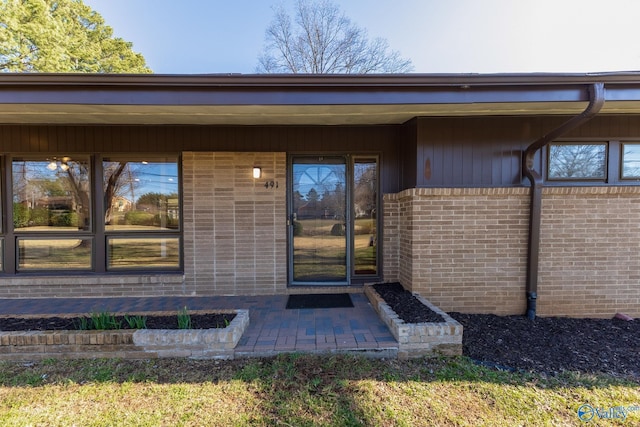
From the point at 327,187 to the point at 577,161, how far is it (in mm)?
3414

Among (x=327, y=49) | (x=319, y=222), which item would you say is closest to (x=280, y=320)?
(x=319, y=222)

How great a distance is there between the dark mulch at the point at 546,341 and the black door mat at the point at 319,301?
58 centimetres

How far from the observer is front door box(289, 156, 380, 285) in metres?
4.57

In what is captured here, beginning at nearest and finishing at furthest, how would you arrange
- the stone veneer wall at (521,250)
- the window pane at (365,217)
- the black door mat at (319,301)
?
the stone veneer wall at (521,250) → the black door mat at (319,301) → the window pane at (365,217)

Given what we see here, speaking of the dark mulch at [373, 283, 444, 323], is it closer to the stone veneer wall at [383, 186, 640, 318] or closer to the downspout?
the stone veneer wall at [383, 186, 640, 318]

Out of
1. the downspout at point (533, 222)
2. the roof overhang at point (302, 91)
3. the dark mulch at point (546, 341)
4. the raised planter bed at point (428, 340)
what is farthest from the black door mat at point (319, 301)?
the roof overhang at point (302, 91)

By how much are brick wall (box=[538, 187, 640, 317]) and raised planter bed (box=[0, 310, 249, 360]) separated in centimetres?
406

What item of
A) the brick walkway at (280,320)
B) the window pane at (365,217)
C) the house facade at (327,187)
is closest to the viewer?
the brick walkway at (280,320)

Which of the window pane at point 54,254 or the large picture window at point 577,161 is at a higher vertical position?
the large picture window at point 577,161

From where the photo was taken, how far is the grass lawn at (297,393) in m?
2.02

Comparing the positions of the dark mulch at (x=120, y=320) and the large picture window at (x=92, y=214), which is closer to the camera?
the dark mulch at (x=120, y=320)

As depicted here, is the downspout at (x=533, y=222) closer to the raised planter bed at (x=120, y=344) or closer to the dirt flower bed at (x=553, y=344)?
the dirt flower bed at (x=553, y=344)
